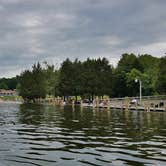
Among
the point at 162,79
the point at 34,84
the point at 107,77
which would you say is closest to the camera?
the point at 162,79

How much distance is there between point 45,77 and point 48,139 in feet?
527

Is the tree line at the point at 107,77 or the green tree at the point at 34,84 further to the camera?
the green tree at the point at 34,84

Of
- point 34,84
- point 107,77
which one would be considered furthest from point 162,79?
point 34,84

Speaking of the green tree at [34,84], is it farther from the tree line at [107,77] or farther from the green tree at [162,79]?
the green tree at [162,79]

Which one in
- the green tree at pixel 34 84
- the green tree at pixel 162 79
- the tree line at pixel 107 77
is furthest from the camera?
the green tree at pixel 34 84

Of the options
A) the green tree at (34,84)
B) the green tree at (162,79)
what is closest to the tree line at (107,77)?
the green tree at (162,79)

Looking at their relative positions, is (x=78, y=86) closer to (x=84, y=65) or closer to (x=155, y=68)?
(x=84, y=65)

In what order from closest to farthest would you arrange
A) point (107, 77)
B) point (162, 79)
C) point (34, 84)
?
point (162, 79), point (107, 77), point (34, 84)

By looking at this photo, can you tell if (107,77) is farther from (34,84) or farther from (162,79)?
(34,84)

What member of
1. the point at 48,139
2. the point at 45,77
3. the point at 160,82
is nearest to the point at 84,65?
the point at 160,82

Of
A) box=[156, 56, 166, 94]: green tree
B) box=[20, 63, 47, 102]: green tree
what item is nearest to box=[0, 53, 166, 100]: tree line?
box=[156, 56, 166, 94]: green tree

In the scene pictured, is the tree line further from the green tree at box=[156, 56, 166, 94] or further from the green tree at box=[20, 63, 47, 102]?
the green tree at box=[20, 63, 47, 102]

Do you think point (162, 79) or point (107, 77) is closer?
point (162, 79)

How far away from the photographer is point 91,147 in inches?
797
